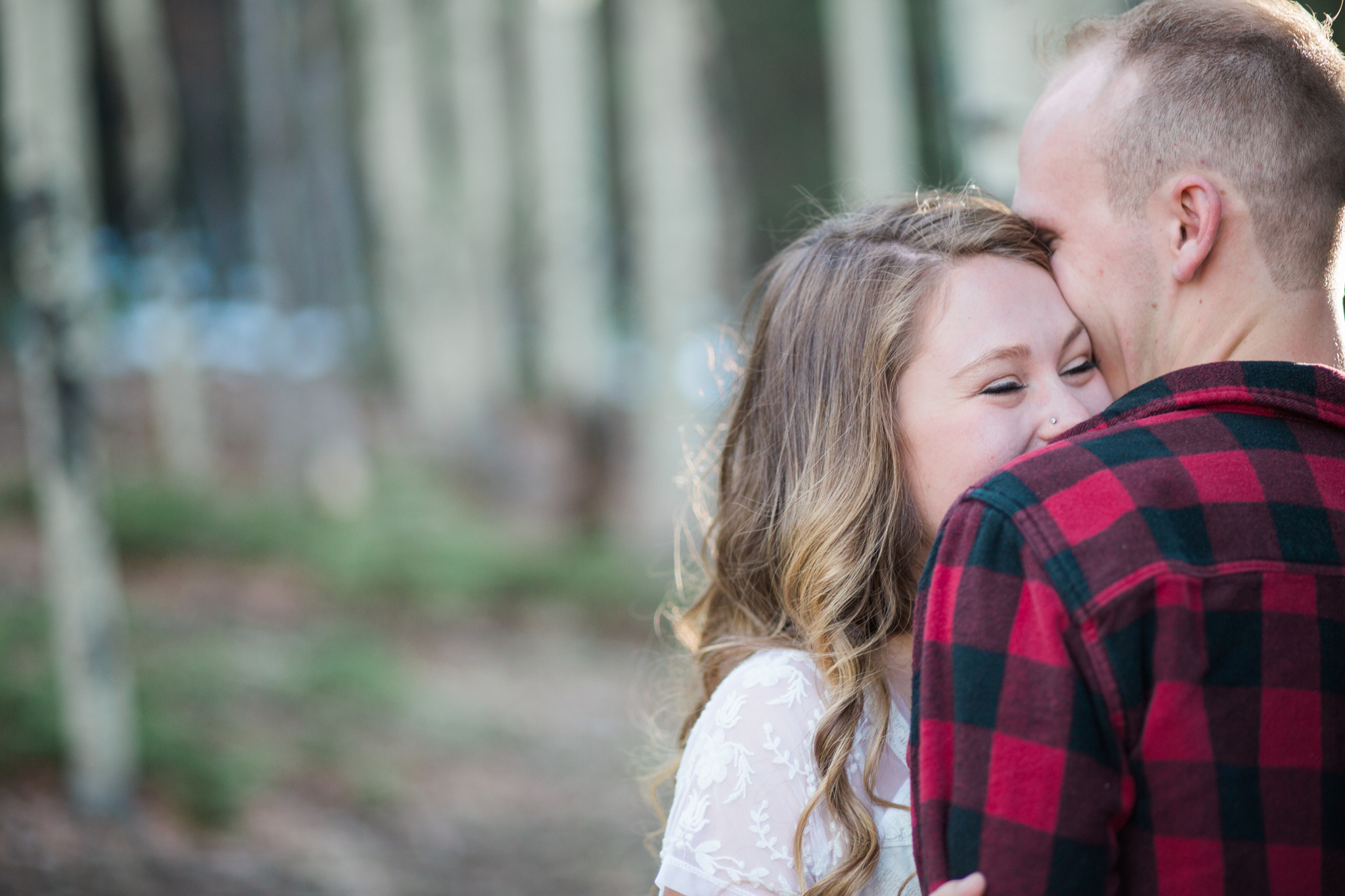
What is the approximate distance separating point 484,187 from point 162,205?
3.86 meters

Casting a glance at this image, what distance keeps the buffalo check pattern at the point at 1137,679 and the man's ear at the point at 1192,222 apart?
1.04ft

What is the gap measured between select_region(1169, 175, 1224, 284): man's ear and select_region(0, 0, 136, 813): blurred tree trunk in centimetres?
473

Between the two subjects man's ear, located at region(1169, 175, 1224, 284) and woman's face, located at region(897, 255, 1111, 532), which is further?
woman's face, located at region(897, 255, 1111, 532)

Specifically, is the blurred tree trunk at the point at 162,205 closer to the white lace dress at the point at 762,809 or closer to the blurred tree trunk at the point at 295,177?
the blurred tree trunk at the point at 295,177

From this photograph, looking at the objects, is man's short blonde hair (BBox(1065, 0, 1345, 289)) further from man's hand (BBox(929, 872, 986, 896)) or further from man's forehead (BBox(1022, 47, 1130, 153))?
man's hand (BBox(929, 872, 986, 896))

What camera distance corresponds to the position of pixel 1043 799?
1041mm

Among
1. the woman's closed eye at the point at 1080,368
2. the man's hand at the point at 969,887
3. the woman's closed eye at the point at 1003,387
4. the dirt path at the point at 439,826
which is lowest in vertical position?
the dirt path at the point at 439,826

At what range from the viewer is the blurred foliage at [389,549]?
852 cm

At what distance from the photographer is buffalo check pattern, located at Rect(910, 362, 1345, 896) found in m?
A: 1.04

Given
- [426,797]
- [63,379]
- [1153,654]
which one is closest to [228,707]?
[426,797]

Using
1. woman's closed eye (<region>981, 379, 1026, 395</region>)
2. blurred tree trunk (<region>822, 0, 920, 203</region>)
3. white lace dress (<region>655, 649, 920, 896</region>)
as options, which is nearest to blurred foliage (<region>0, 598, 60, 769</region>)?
white lace dress (<region>655, 649, 920, 896</region>)

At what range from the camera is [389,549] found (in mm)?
8805

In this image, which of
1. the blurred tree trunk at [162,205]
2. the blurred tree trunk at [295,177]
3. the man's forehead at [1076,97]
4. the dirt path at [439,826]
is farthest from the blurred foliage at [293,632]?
the man's forehead at [1076,97]

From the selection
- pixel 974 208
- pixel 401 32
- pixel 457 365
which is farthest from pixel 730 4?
pixel 974 208
